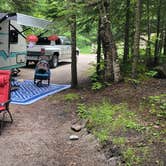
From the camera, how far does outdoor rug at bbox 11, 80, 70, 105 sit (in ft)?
31.8

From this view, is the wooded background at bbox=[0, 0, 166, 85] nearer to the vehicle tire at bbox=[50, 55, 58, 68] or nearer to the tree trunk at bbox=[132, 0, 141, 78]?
the tree trunk at bbox=[132, 0, 141, 78]

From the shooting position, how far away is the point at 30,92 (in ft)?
35.7

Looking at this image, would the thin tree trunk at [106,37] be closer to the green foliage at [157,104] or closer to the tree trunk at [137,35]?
the tree trunk at [137,35]

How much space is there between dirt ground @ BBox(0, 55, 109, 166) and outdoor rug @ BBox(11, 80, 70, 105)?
1.06 metres

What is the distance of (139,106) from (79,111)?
1.37 meters

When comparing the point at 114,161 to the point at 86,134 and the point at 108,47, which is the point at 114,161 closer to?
the point at 86,134

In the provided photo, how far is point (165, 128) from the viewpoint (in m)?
6.09

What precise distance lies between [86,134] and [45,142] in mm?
791

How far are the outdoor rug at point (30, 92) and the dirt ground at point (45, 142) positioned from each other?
1059mm

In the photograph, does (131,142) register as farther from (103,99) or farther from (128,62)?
(128,62)

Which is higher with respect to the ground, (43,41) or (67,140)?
(43,41)

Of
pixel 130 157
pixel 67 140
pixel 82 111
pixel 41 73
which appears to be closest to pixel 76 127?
pixel 67 140

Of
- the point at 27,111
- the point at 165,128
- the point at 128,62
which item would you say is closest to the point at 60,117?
the point at 27,111

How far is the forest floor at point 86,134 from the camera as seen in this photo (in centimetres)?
527
